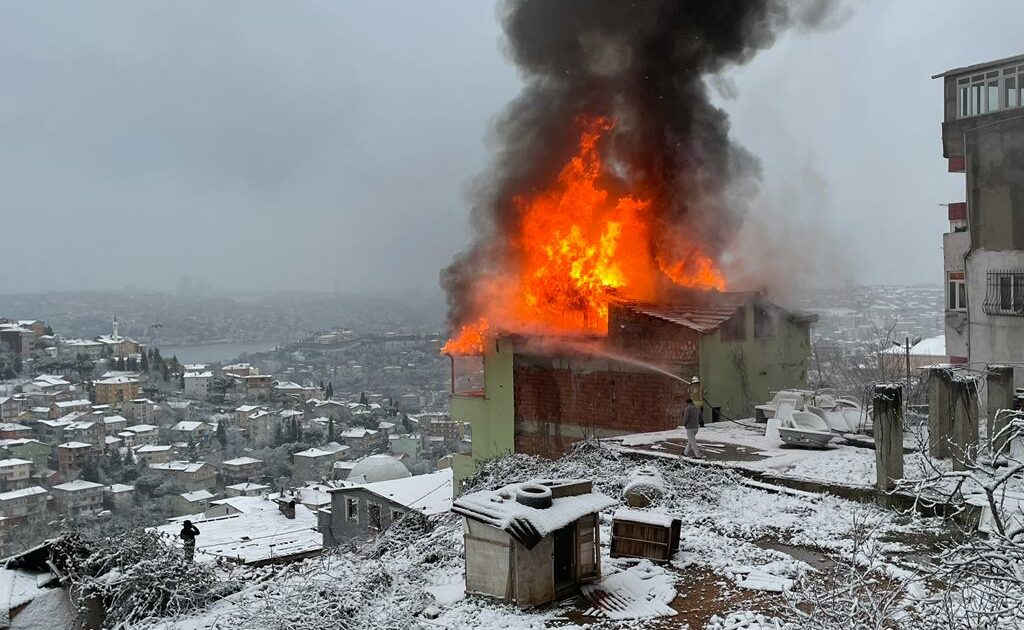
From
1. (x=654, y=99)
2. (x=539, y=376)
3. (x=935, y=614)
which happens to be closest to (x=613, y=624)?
(x=935, y=614)

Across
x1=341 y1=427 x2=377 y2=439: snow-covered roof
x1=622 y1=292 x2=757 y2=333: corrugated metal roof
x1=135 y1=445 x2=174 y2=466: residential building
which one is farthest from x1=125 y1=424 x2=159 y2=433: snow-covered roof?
x1=622 y1=292 x2=757 y2=333: corrugated metal roof

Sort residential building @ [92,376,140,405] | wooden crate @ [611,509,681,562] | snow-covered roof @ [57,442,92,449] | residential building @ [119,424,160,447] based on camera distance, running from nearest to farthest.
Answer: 1. wooden crate @ [611,509,681,562]
2. snow-covered roof @ [57,442,92,449]
3. residential building @ [119,424,160,447]
4. residential building @ [92,376,140,405]

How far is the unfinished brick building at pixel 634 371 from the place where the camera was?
68.6 ft

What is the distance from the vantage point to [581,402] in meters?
22.7

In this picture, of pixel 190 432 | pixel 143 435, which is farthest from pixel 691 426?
pixel 190 432

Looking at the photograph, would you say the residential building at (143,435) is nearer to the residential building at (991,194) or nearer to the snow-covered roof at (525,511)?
the residential building at (991,194)

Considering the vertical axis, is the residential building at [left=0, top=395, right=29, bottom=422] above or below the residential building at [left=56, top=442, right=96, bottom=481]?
above

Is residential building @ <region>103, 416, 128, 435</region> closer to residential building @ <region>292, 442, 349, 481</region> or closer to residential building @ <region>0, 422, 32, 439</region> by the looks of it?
residential building @ <region>0, 422, 32, 439</region>

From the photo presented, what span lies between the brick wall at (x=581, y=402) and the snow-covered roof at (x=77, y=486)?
5406 cm

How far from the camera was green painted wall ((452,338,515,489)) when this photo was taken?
2439cm

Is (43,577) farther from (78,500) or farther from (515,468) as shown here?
(78,500)

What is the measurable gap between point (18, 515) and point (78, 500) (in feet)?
14.9

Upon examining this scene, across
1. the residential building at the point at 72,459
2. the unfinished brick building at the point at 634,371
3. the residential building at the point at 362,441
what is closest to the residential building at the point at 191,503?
the residential building at the point at 72,459

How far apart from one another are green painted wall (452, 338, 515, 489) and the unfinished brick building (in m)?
0.03
